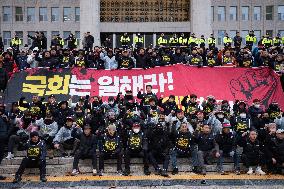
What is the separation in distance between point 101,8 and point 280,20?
2373 cm

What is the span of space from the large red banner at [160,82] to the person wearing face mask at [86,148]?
425 centimetres

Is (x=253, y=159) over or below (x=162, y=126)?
below

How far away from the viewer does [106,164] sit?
13984 millimetres

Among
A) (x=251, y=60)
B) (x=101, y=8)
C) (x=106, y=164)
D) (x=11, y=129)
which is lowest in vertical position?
(x=106, y=164)

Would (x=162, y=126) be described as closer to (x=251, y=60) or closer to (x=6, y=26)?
(x=251, y=60)

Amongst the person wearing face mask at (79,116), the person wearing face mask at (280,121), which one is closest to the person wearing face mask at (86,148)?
the person wearing face mask at (79,116)

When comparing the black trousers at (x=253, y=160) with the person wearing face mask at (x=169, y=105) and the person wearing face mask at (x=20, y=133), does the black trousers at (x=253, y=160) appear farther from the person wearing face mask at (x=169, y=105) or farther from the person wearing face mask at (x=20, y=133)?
the person wearing face mask at (x=20, y=133)

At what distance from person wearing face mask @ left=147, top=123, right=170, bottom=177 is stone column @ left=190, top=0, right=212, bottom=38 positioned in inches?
981

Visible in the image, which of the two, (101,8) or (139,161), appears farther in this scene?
(101,8)

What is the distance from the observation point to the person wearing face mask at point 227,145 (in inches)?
541

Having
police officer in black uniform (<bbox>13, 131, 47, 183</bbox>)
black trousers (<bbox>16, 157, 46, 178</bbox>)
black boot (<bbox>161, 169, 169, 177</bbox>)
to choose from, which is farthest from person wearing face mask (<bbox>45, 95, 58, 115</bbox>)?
black boot (<bbox>161, 169, 169, 177</bbox>)

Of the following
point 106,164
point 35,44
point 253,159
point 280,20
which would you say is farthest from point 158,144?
point 280,20

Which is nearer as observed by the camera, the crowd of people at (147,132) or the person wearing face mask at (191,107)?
the crowd of people at (147,132)

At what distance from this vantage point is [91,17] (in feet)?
123
